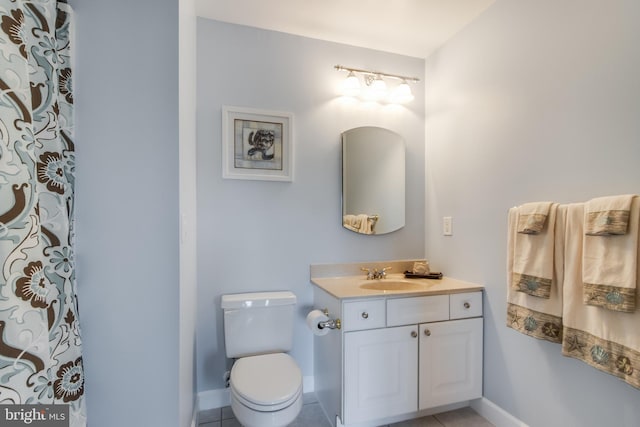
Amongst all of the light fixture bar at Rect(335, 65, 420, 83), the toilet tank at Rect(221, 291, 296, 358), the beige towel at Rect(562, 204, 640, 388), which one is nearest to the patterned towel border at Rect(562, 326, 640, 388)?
the beige towel at Rect(562, 204, 640, 388)

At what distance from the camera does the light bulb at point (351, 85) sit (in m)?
2.16

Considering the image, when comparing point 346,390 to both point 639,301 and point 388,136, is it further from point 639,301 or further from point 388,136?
point 388,136

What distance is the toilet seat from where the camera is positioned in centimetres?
138

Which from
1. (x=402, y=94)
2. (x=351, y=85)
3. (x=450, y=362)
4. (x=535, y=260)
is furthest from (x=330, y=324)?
(x=402, y=94)

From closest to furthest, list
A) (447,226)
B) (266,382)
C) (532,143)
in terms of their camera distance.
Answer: (266,382) → (532,143) → (447,226)

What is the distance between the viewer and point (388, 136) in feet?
7.72

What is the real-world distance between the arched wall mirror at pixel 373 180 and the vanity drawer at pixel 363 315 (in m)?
0.68

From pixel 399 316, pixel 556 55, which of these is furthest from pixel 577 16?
pixel 399 316

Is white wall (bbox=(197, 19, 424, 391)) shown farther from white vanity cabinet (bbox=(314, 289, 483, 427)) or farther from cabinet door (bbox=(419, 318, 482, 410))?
cabinet door (bbox=(419, 318, 482, 410))

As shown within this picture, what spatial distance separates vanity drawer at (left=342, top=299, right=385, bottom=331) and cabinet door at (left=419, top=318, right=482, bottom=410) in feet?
0.94

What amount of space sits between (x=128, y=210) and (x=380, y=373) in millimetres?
1492

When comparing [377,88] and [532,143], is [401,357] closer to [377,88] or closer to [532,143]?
[532,143]

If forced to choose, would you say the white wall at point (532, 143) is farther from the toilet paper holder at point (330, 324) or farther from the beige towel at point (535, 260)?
the toilet paper holder at point (330, 324)

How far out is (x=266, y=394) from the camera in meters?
1.40
